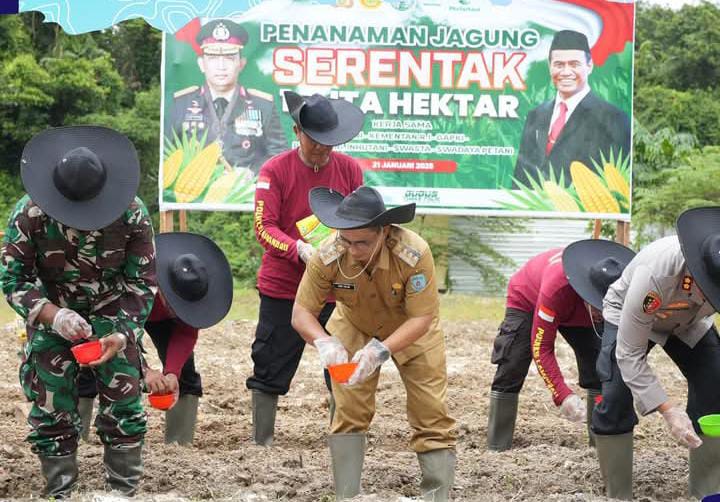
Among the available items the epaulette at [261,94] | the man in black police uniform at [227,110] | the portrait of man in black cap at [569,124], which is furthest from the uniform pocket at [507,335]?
the epaulette at [261,94]

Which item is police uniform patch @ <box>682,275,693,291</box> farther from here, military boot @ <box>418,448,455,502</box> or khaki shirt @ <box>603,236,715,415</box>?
military boot @ <box>418,448,455,502</box>

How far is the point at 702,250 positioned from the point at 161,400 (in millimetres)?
2535

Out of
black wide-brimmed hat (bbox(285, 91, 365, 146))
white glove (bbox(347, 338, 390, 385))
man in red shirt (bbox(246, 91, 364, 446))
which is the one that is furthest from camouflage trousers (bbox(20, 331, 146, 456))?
black wide-brimmed hat (bbox(285, 91, 365, 146))

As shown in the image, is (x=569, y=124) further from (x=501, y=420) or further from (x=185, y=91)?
(x=501, y=420)

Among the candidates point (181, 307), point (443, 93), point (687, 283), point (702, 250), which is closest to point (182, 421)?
point (181, 307)

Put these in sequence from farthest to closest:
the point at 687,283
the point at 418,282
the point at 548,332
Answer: the point at 548,332 → the point at 418,282 → the point at 687,283

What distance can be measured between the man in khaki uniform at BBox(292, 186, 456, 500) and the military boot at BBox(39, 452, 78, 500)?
3.61 feet

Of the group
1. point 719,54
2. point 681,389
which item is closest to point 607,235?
point 719,54

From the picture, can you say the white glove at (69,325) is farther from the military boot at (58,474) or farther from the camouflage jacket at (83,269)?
the military boot at (58,474)

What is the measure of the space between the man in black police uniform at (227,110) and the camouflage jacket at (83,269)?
510cm

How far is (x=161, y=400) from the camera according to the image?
5.28m

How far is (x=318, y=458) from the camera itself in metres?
5.90

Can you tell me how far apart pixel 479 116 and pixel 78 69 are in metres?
10.3

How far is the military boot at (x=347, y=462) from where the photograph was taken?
4.77 meters
